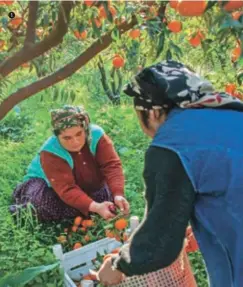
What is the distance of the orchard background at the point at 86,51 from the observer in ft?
5.43

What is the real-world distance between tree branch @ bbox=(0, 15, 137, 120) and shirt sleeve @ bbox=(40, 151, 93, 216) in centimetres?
143

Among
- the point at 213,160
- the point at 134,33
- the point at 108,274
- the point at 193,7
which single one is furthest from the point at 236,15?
the point at 108,274

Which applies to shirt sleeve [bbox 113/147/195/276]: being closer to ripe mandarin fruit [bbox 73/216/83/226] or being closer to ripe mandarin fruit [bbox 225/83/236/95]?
ripe mandarin fruit [bbox 225/83/236/95]

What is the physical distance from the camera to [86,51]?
1.86m

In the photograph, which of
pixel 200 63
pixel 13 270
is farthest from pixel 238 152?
pixel 13 270

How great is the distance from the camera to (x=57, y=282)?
8.95 ft

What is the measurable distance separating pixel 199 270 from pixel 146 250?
123 cm

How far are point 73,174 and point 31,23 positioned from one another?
177 cm

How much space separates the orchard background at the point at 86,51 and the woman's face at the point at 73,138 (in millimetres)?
281

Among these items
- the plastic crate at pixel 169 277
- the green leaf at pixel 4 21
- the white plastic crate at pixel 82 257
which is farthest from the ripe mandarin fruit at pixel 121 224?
the green leaf at pixel 4 21

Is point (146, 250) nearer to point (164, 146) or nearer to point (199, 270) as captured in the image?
point (164, 146)

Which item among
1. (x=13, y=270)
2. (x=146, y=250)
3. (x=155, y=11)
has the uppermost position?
(x=155, y=11)

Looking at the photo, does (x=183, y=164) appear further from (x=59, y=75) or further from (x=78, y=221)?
(x=78, y=221)

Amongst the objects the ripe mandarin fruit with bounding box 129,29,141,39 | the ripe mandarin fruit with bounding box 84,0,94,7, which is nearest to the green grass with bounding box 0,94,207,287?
the ripe mandarin fruit with bounding box 129,29,141,39
